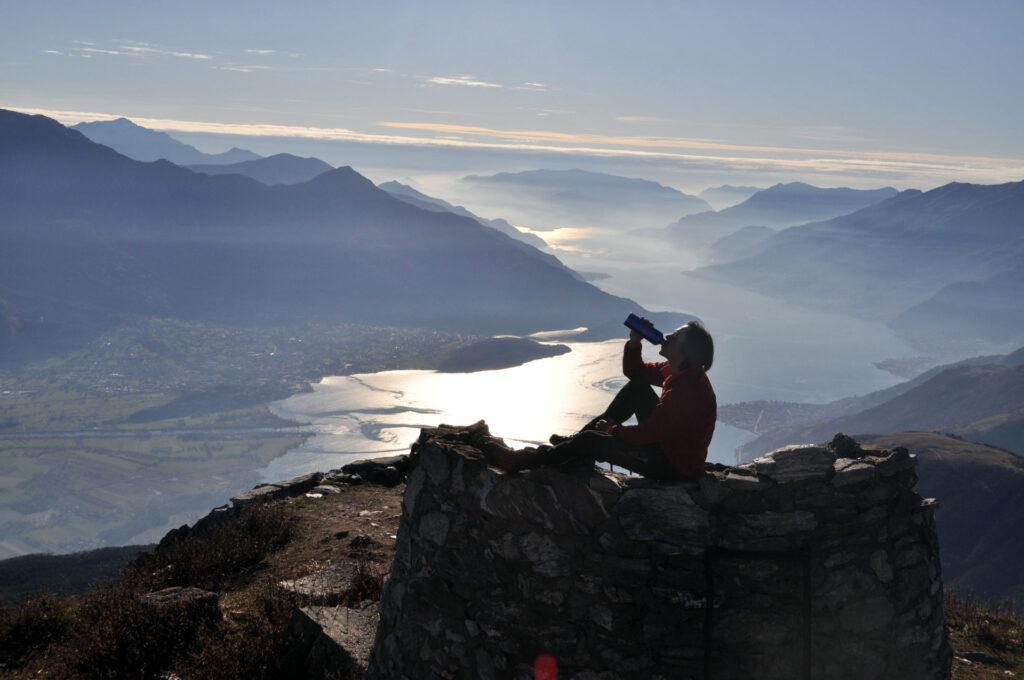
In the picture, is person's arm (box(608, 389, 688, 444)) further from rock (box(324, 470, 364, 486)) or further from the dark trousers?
rock (box(324, 470, 364, 486))

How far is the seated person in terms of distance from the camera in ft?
23.0

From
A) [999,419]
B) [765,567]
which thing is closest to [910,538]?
[765,567]

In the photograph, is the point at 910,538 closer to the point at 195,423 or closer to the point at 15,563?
the point at 15,563

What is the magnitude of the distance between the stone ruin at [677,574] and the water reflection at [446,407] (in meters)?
101

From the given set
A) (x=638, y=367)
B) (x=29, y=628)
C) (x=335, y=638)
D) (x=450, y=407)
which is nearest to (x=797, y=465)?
(x=638, y=367)

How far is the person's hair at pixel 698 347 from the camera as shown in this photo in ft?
23.7

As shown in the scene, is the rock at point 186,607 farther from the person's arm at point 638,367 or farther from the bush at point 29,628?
the person's arm at point 638,367

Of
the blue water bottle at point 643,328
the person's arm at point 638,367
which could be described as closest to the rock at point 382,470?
the person's arm at point 638,367

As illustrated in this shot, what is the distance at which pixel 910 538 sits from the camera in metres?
7.57

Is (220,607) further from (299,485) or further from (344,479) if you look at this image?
(344,479)

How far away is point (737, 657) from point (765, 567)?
84 cm

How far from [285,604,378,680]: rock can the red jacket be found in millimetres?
4063

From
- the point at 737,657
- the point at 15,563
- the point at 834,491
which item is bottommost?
the point at 15,563

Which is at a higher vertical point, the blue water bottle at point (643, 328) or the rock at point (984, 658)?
the blue water bottle at point (643, 328)
